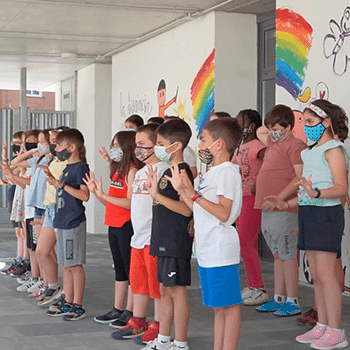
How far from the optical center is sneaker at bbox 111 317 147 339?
180 inches

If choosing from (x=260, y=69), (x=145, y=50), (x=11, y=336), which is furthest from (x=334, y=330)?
(x=145, y=50)

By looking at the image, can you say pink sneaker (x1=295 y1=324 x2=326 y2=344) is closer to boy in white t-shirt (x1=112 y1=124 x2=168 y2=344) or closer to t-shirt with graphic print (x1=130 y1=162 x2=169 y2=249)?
boy in white t-shirt (x1=112 y1=124 x2=168 y2=344)

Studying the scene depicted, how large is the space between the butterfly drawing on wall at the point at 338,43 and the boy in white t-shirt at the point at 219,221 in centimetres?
271

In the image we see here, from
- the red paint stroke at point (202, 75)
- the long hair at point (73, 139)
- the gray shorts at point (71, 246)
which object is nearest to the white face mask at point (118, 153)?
the long hair at point (73, 139)

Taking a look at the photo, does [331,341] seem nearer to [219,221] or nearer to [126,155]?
[219,221]

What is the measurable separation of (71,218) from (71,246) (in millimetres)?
201

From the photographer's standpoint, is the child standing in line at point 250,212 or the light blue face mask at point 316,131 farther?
the child standing in line at point 250,212

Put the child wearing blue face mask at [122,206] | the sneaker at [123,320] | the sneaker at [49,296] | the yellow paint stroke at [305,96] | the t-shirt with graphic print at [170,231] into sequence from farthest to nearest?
1. the yellow paint stroke at [305,96]
2. the sneaker at [49,296]
3. the sneaker at [123,320]
4. the child wearing blue face mask at [122,206]
5. the t-shirt with graphic print at [170,231]

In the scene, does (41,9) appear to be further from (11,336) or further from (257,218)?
(11,336)

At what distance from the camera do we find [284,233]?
5324 mm

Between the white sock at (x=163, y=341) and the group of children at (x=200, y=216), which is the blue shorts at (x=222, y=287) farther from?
the white sock at (x=163, y=341)

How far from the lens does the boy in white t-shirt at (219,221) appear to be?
3568mm

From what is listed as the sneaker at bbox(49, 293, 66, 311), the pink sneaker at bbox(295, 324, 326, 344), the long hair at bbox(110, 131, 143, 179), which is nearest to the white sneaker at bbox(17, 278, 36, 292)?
the sneaker at bbox(49, 293, 66, 311)

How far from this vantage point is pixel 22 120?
536 inches
